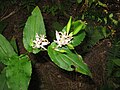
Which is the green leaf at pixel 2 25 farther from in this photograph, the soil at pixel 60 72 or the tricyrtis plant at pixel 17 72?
the tricyrtis plant at pixel 17 72

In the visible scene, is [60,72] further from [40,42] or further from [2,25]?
[40,42]

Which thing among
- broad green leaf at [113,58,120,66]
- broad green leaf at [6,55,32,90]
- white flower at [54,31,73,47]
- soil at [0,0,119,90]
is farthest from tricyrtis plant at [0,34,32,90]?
broad green leaf at [113,58,120,66]

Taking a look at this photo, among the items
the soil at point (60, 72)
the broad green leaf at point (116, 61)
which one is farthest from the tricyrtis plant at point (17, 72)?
the broad green leaf at point (116, 61)

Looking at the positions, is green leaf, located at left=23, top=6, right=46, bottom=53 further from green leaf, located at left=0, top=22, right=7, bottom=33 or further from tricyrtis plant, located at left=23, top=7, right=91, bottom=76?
green leaf, located at left=0, top=22, right=7, bottom=33

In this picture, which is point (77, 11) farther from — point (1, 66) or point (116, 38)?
point (1, 66)

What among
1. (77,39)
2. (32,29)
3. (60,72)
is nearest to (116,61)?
(60,72)

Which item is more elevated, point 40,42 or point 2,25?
point 2,25
